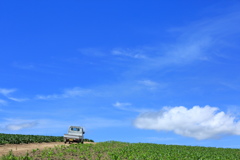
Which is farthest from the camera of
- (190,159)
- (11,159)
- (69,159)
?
(190,159)

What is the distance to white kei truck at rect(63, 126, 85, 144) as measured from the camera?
43875 mm

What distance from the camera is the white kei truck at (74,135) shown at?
1727 inches

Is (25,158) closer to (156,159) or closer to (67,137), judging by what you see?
(156,159)

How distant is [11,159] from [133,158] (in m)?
10.3

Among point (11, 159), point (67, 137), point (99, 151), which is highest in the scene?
point (67, 137)

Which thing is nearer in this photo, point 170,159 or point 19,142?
point 170,159

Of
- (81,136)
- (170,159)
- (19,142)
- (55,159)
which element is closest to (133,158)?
(170,159)

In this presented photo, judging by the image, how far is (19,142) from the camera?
4462 centimetres

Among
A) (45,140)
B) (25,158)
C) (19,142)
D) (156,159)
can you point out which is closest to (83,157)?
(25,158)

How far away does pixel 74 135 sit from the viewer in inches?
1737

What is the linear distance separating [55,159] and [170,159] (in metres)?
10.9

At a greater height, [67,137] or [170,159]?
[67,137]

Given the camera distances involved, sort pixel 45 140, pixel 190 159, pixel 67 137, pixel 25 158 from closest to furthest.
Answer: pixel 25 158 → pixel 190 159 → pixel 67 137 → pixel 45 140

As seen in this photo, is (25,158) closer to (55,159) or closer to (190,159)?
(55,159)
